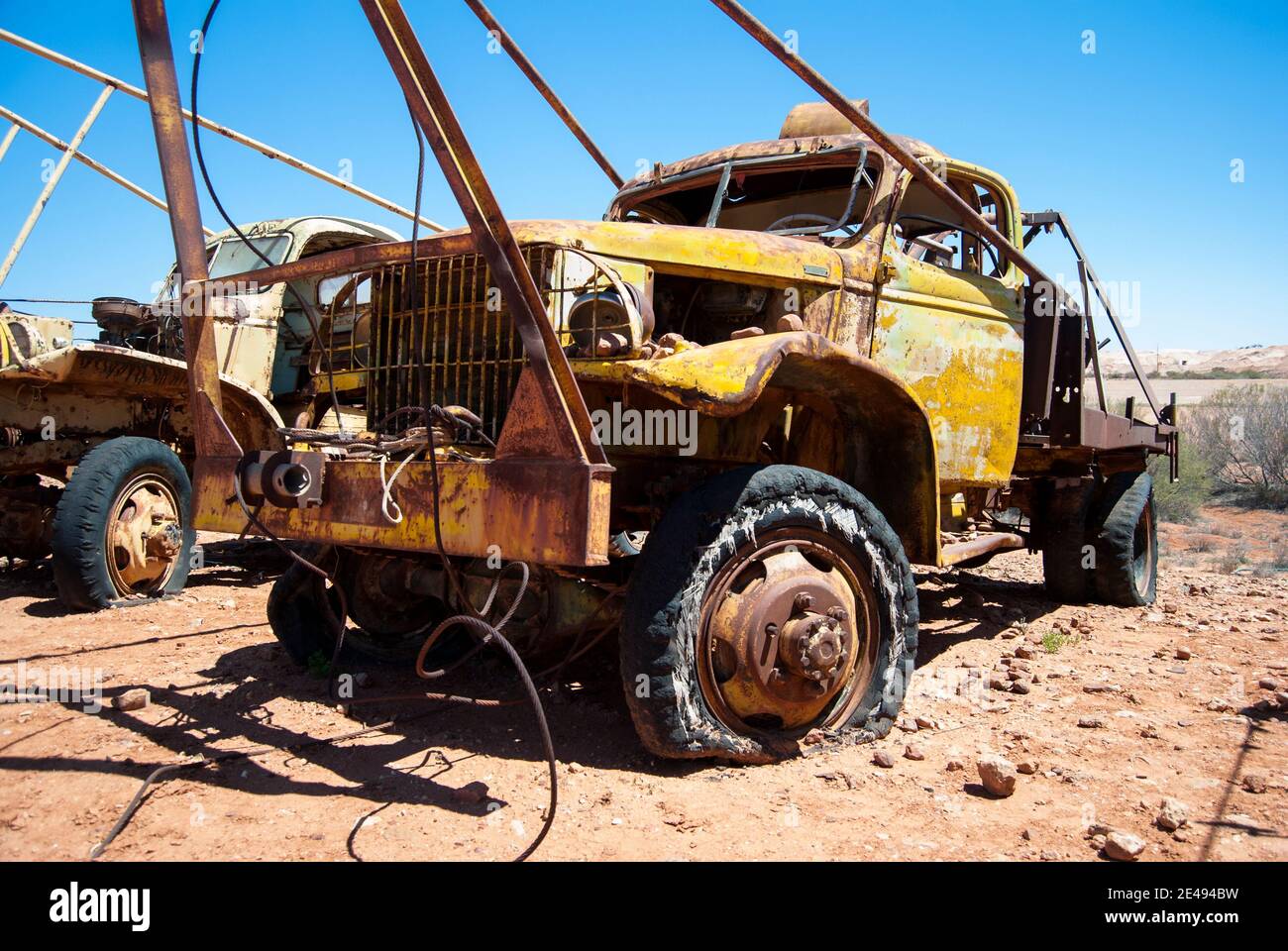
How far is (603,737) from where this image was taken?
3434 mm

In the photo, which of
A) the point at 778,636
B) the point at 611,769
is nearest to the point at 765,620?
the point at 778,636

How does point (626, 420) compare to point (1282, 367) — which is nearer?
point (626, 420)

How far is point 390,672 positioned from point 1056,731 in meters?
2.96

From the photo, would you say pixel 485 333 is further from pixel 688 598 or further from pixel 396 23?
pixel 688 598

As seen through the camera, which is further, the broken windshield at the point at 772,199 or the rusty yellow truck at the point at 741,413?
the broken windshield at the point at 772,199

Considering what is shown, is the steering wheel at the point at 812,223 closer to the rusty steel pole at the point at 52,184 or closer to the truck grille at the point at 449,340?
the truck grille at the point at 449,340

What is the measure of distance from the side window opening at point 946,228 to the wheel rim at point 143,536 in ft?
Result: 16.5

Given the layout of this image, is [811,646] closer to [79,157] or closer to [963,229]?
[963,229]

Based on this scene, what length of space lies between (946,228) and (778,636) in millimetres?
Result: 2933

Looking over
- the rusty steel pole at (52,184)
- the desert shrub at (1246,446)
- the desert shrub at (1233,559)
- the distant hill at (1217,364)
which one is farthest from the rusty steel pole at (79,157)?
the distant hill at (1217,364)

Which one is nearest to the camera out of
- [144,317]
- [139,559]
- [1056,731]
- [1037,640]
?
[1056,731]

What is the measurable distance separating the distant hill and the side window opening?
149 feet

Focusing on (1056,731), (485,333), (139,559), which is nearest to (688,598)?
(485,333)

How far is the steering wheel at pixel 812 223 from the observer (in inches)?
176
